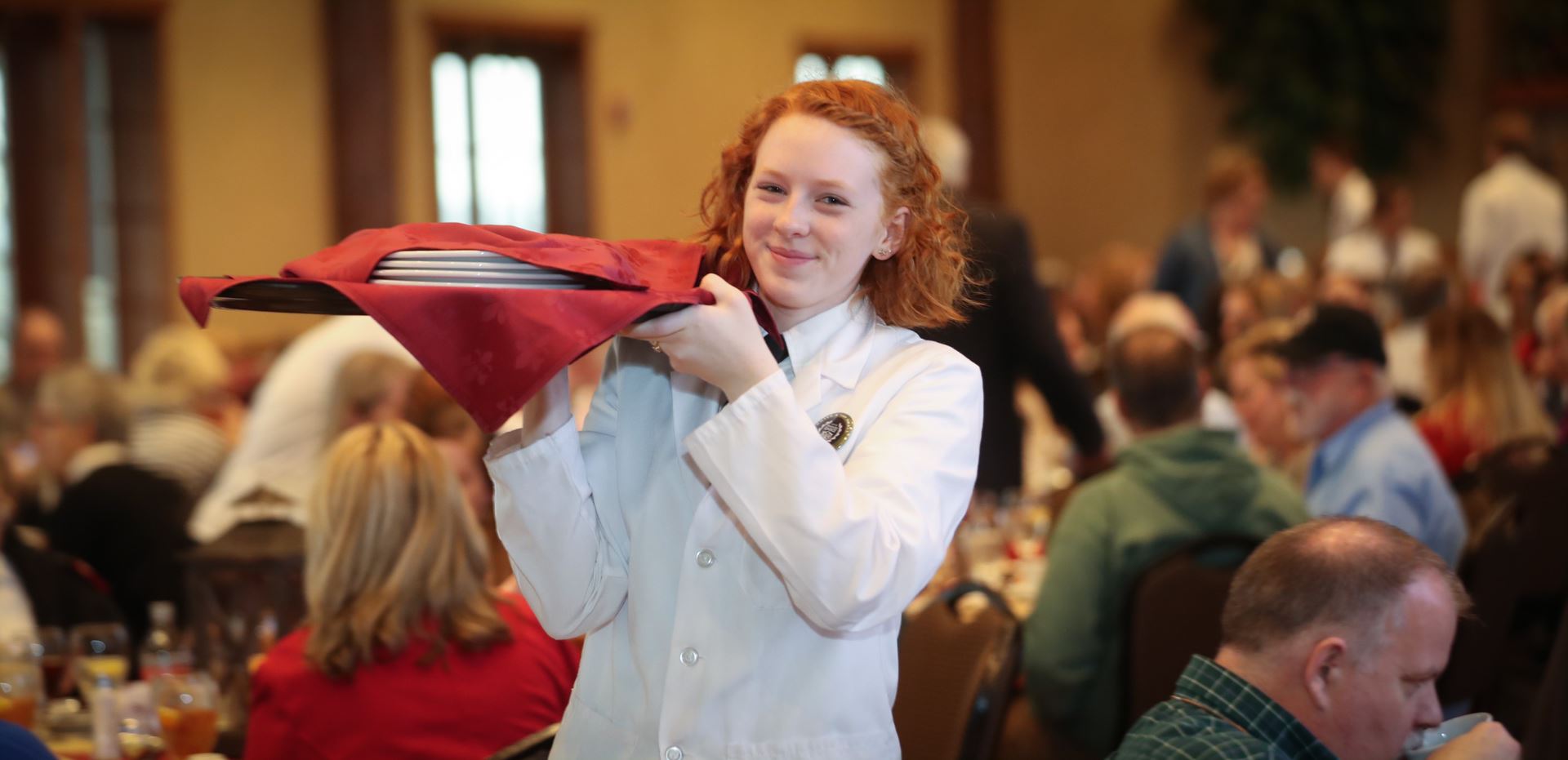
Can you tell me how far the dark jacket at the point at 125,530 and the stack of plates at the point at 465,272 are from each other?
3.18 meters

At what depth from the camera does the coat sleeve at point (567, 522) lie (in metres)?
1.53

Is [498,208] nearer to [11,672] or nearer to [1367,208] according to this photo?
[1367,208]

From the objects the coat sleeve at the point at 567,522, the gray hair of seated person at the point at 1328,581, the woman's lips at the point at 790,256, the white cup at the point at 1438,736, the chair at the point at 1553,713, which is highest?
the woman's lips at the point at 790,256

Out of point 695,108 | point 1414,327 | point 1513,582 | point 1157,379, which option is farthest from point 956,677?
point 695,108

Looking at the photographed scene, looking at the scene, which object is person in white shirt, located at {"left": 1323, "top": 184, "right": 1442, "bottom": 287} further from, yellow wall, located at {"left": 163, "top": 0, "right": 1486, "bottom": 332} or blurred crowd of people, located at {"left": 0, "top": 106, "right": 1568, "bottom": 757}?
yellow wall, located at {"left": 163, "top": 0, "right": 1486, "bottom": 332}

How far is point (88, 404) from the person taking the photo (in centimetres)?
541

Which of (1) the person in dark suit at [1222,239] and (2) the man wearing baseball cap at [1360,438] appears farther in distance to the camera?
(1) the person in dark suit at [1222,239]

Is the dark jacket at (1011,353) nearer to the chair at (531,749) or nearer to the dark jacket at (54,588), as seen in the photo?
the dark jacket at (54,588)

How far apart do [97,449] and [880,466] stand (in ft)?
14.5

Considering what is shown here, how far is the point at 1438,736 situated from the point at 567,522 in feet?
3.44

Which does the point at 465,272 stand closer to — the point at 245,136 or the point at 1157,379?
the point at 1157,379

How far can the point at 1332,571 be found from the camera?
173cm

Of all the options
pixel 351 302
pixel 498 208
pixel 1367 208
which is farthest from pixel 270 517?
pixel 1367 208

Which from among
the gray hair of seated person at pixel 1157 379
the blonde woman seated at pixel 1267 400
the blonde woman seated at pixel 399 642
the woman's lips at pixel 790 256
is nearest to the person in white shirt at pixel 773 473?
the woman's lips at pixel 790 256
